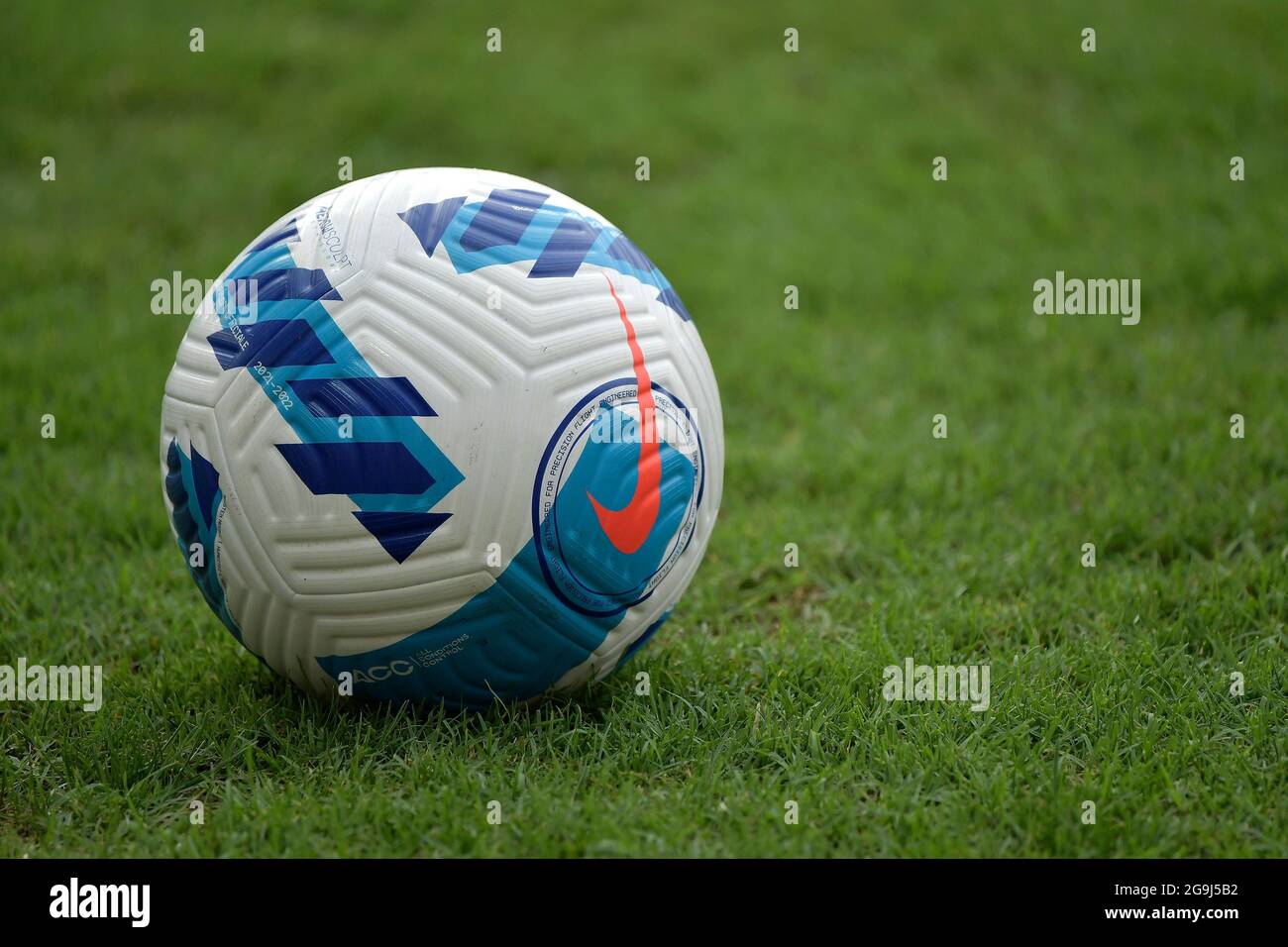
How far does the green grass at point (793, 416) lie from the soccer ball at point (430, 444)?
1.12 feet

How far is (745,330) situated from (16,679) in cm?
431

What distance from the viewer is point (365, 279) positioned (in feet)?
9.91

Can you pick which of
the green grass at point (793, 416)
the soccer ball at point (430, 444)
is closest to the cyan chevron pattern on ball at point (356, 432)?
the soccer ball at point (430, 444)

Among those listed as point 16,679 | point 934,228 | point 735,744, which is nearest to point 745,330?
point 934,228

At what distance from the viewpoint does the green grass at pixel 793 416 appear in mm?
3066

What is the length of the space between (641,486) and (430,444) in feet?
1.89

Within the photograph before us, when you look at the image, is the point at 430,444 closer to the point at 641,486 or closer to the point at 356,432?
the point at 356,432

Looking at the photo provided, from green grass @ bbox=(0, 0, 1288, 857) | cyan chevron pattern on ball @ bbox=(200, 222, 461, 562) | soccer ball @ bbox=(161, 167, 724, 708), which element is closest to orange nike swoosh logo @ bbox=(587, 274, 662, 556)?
soccer ball @ bbox=(161, 167, 724, 708)

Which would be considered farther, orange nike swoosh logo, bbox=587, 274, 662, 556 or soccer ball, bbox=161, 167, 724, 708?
orange nike swoosh logo, bbox=587, 274, 662, 556

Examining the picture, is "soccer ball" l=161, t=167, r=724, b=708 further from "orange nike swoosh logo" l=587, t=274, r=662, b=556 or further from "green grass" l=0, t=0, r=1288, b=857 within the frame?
"green grass" l=0, t=0, r=1288, b=857

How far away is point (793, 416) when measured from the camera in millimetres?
5902

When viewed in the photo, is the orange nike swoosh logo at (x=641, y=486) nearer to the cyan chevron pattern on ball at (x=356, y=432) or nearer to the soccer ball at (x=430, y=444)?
the soccer ball at (x=430, y=444)

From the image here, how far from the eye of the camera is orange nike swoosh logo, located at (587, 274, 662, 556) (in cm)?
307

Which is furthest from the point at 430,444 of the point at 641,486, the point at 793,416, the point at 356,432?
the point at 793,416
